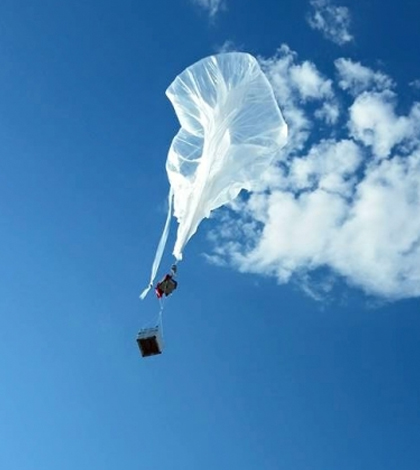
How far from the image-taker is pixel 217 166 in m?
19.3

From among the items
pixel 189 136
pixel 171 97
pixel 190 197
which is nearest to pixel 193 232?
pixel 190 197

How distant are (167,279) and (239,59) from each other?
23.4 feet

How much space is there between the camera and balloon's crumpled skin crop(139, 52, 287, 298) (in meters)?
19.1

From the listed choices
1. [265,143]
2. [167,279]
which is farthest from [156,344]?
[265,143]

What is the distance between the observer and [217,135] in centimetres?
1945

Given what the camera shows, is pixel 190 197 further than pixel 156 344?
Yes

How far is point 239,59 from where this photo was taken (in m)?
20.3

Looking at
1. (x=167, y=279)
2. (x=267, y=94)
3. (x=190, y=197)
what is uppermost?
(x=267, y=94)

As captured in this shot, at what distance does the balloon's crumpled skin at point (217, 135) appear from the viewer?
19.1 m

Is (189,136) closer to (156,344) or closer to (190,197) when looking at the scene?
(190,197)

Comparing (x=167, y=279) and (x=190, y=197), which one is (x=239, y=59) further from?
(x=167, y=279)

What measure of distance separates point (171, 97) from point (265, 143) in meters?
3.37

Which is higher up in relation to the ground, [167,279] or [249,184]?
[249,184]

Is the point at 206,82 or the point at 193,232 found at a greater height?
the point at 206,82
